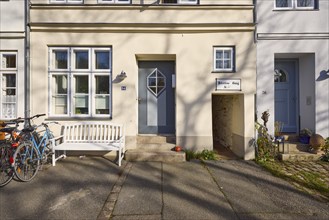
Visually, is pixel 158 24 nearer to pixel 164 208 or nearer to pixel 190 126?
pixel 190 126

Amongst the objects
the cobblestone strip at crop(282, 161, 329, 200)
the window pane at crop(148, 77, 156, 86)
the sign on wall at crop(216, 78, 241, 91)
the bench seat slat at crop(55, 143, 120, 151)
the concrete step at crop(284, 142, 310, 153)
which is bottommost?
the cobblestone strip at crop(282, 161, 329, 200)

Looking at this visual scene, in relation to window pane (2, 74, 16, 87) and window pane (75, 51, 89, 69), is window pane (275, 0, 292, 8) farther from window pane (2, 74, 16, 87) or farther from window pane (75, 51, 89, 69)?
window pane (2, 74, 16, 87)

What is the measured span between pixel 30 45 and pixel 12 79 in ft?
3.96

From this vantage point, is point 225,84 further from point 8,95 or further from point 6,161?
point 8,95

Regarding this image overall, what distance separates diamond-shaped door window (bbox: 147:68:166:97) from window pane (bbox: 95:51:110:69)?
1390 mm

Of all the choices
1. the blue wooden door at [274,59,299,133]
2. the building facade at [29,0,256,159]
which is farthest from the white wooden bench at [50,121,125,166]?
the blue wooden door at [274,59,299,133]

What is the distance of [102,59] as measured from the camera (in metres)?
6.51

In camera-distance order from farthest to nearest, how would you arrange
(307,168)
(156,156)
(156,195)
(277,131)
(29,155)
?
(277,131), (156,156), (307,168), (29,155), (156,195)

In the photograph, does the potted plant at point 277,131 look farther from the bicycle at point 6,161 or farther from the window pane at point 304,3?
the bicycle at point 6,161

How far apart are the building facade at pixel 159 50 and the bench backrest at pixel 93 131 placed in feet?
0.85

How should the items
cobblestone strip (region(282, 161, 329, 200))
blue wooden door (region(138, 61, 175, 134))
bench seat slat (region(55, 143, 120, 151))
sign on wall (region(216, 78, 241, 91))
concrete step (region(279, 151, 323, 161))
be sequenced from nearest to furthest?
cobblestone strip (region(282, 161, 329, 200)) → bench seat slat (region(55, 143, 120, 151)) → concrete step (region(279, 151, 323, 161)) → sign on wall (region(216, 78, 241, 91)) → blue wooden door (region(138, 61, 175, 134))

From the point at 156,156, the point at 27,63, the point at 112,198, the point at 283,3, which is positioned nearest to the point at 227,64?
the point at 283,3

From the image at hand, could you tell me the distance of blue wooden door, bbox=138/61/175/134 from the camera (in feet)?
22.6

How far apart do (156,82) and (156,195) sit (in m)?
3.92
